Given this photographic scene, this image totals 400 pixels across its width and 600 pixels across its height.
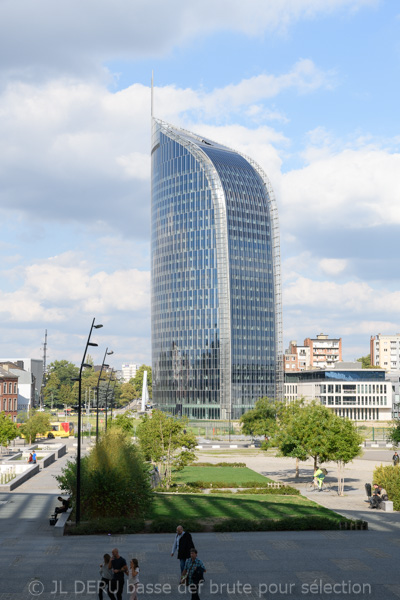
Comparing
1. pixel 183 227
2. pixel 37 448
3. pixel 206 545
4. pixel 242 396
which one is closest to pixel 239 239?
pixel 183 227

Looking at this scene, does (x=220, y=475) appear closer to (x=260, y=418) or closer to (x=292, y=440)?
(x=292, y=440)

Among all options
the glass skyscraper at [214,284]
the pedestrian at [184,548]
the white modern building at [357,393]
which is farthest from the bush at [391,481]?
the white modern building at [357,393]

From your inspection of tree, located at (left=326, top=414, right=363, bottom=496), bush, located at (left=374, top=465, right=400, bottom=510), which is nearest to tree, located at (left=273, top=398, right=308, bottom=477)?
tree, located at (left=326, top=414, right=363, bottom=496)

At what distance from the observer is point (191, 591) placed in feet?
58.4

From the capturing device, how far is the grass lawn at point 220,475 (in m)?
53.2

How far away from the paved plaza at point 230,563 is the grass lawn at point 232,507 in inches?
153

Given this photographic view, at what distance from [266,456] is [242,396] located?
8720 cm

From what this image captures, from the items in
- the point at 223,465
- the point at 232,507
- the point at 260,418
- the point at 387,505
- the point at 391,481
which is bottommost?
the point at 223,465

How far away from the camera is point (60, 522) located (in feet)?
102

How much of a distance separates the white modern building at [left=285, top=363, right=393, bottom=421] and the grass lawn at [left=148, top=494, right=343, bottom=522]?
126115mm

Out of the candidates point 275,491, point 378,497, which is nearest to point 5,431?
point 275,491

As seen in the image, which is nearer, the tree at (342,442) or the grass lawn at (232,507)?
the grass lawn at (232,507)

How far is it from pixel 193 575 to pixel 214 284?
151 m

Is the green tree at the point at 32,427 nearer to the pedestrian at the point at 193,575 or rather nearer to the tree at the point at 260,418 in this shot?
the tree at the point at 260,418
